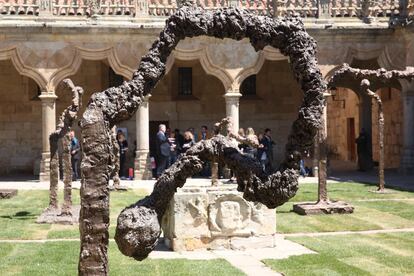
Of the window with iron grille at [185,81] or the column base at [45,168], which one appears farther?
the window with iron grille at [185,81]

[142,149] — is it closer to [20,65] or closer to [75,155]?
[75,155]

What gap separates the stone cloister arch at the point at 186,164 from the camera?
3.49 meters

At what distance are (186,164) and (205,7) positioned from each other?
18057mm

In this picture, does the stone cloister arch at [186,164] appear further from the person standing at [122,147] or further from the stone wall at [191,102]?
the stone wall at [191,102]

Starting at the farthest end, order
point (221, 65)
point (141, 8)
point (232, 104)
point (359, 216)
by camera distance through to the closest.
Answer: point (232, 104) → point (221, 65) → point (141, 8) → point (359, 216)

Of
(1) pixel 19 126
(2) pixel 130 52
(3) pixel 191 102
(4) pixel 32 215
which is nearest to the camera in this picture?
(4) pixel 32 215

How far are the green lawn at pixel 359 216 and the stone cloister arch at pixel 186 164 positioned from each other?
7.72 m

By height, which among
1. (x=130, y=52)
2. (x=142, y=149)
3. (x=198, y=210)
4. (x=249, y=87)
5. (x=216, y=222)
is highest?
(x=130, y=52)

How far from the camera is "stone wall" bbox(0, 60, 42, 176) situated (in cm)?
2400

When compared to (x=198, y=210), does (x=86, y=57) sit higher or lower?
higher

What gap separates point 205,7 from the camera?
69.8ft

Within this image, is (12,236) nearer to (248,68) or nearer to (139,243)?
(139,243)

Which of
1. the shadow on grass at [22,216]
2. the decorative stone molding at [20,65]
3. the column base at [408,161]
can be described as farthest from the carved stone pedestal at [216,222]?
the column base at [408,161]

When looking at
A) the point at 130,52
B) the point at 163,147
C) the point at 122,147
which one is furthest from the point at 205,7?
the point at 122,147
